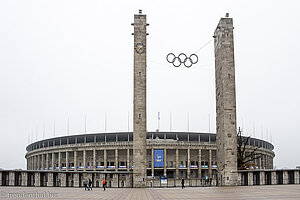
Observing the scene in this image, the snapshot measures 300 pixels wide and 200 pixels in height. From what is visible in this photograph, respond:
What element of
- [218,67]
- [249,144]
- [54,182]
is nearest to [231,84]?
[218,67]

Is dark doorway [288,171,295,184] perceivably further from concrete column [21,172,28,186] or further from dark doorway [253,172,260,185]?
concrete column [21,172,28,186]

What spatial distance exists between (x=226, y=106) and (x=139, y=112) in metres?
12.0

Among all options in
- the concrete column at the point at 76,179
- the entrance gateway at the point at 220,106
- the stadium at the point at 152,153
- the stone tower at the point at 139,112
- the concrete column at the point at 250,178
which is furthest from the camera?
the stadium at the point at 152,153

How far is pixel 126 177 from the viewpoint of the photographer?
2109 inches

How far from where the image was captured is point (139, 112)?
5359 cm

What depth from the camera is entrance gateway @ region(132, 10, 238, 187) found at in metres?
52.7

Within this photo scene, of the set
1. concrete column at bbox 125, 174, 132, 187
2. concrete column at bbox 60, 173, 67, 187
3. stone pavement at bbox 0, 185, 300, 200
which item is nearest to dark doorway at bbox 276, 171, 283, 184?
stone pavement at bbox 0, 185, 300, 200

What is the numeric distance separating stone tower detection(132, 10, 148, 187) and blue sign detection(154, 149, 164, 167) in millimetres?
49283

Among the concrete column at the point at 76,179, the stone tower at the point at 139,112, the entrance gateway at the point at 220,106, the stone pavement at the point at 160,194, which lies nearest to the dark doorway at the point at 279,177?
the entrance gateway at the point at 220,106

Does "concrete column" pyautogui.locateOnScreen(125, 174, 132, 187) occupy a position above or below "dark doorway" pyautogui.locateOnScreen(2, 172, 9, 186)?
below

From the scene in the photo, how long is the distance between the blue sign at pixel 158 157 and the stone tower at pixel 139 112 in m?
49.3

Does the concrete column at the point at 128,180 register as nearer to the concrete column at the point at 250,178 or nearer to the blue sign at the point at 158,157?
the concrete column at the point at 250,178

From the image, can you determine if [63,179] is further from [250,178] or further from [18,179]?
[250,178]

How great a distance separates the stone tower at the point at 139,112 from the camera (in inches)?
2080
